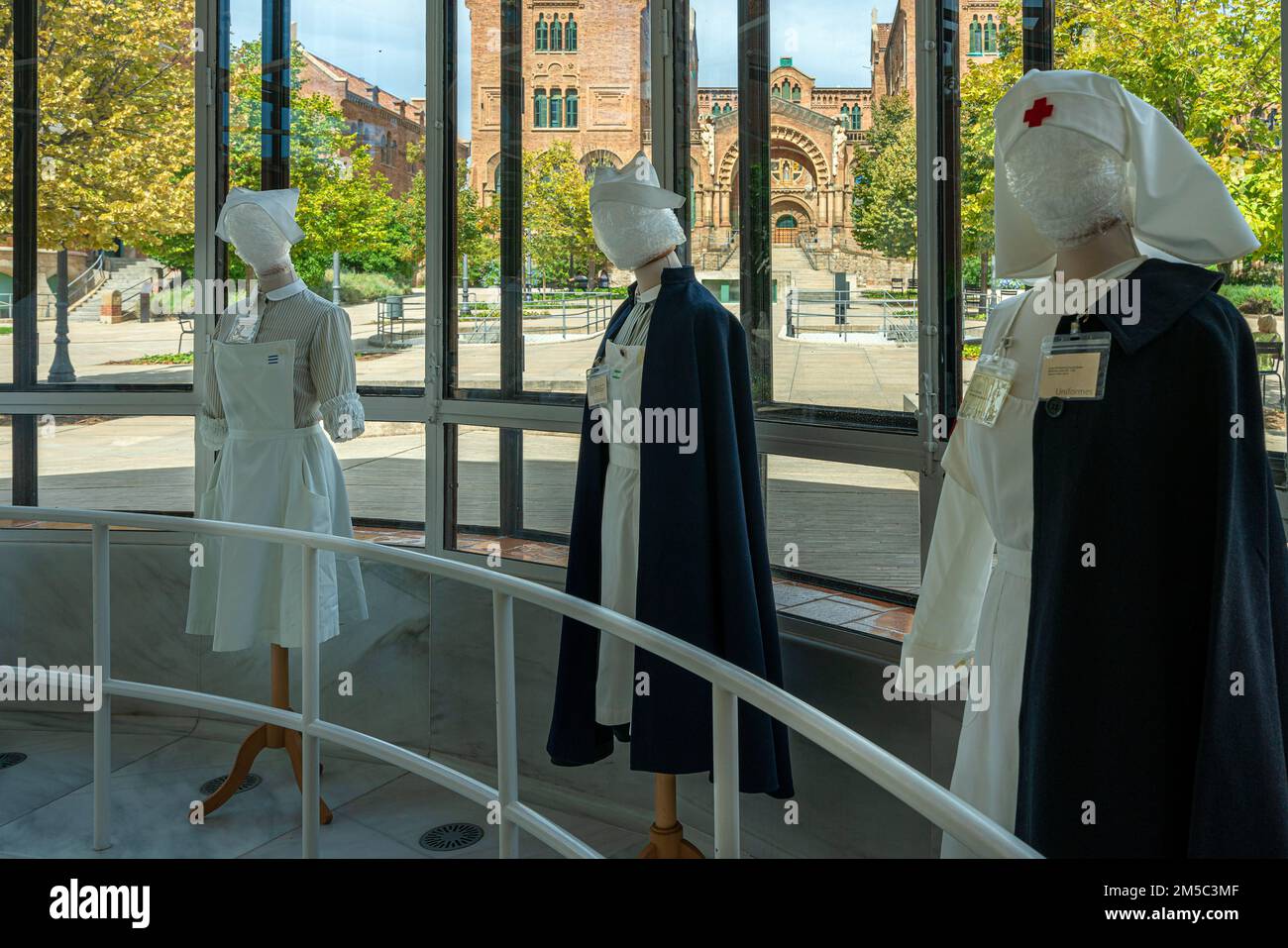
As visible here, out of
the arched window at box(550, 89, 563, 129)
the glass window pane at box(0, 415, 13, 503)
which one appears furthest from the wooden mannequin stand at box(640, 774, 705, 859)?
the glass window pane at box(0, 415, 13, 503)

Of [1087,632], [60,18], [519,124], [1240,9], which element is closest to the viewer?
[1087,632]

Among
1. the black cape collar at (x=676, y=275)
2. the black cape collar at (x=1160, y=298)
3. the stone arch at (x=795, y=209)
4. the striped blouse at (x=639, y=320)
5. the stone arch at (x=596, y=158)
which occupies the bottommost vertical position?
the black cape collar at (x=1160, y=298)

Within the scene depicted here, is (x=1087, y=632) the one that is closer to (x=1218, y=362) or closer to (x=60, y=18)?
(x=1218, y=362)

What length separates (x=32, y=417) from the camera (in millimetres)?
4078

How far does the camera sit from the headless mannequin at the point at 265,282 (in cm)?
295

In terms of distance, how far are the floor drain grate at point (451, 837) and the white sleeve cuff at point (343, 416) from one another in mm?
1092

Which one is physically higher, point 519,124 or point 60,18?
point 60,18

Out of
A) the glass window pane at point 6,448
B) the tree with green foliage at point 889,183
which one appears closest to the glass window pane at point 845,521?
the tree with green foliage at point 889,183

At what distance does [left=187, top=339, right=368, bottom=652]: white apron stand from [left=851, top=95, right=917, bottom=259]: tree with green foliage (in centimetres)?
151

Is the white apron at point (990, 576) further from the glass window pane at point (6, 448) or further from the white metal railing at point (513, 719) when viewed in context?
the glass window pane at point (6, 448)

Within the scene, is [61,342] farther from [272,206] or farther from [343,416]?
[343,416]
